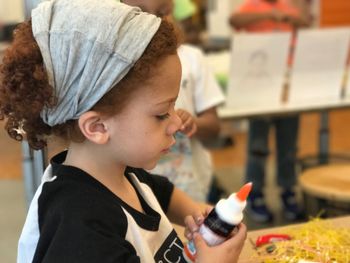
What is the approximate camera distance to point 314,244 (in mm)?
974

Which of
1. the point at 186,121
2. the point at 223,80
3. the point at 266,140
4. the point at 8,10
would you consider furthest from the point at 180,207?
the point at 8,10

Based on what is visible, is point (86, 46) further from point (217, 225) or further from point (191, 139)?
point (191, 139)

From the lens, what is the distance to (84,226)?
0.70 metres

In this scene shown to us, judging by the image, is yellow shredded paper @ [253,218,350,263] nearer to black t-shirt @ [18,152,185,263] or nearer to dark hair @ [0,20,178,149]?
black t-shirt @ [18,152,185,263]

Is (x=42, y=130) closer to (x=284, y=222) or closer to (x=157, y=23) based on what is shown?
(x=157, y=23)

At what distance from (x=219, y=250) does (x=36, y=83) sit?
1.18 feet

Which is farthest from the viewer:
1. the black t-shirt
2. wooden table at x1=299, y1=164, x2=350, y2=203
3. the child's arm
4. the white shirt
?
wooden table at x1=299, y1=164, x2=350, y2=203

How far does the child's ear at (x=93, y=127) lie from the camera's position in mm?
757

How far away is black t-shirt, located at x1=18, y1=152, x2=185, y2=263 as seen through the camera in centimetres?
69

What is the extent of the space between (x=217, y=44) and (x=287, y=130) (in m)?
1.59

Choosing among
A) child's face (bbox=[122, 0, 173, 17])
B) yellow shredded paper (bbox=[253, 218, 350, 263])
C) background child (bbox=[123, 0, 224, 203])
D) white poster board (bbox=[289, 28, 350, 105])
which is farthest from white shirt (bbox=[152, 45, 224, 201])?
white poster board (bbox=[289, 28, 350, 105])

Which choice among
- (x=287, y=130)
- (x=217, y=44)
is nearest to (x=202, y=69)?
(x=287, y=130)

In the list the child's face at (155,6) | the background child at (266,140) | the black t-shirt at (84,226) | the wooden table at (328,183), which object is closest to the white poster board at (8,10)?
the background child at (266,140)

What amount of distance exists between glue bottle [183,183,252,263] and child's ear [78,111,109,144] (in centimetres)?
20
